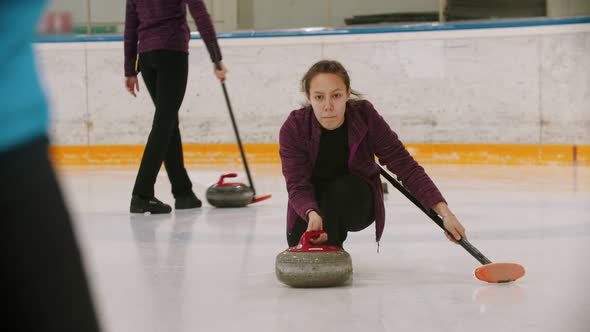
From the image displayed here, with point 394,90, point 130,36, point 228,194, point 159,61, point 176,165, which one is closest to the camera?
point 159,61

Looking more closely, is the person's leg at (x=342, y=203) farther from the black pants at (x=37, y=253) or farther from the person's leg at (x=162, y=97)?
the black pants at (x=37, y=253)

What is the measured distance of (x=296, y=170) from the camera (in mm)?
2254

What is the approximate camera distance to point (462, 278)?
226 cm

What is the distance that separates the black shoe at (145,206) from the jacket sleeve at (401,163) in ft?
5.57

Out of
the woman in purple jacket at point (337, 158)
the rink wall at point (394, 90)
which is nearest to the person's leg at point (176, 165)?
the woman in purple jacket at point (337, 158)

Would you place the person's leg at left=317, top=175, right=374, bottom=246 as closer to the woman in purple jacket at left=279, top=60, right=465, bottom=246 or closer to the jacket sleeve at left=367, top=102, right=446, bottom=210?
the woman in purple jacket at left=279, top=60, right=465, bottom=246

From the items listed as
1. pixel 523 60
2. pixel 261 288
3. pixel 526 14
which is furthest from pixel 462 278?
pixel 526 14

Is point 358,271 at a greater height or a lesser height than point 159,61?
lesser

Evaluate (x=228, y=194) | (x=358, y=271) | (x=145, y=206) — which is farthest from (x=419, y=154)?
(x=358, y=271)

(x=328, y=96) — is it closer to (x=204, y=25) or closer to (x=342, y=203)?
(x=342, y=203)

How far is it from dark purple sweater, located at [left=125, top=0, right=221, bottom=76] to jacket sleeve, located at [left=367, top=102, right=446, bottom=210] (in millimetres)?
1531

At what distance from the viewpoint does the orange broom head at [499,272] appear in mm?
2158

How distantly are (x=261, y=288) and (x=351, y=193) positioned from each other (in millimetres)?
350

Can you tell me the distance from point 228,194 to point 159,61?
76cm
